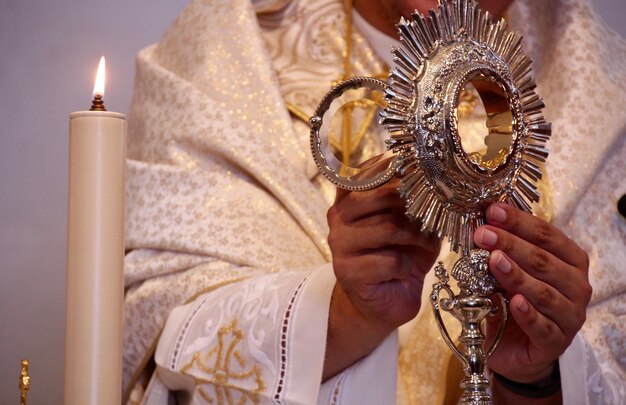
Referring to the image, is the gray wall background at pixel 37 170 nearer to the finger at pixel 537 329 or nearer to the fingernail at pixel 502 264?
the finger at pixel 537 329

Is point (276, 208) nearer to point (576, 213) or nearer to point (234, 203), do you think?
point (234, 203)

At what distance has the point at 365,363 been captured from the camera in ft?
4.16

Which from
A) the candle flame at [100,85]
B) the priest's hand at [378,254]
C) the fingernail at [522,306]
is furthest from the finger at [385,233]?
the candle flame at [100,85]

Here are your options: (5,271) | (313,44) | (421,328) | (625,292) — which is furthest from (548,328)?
(5,271)

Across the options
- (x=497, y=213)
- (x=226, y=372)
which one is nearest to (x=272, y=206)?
(x=226, y=372)

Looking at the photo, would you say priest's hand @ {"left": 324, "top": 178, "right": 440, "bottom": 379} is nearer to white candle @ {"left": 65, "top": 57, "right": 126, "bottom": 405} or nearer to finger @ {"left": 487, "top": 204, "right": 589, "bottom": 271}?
finger @ {"left": 487, "top": 204, "right": 589, "bottom": 271}

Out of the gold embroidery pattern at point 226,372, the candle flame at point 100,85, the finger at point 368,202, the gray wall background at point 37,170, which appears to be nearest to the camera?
the candle flame at point 100,85

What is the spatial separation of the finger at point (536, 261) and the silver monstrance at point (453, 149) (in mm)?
14

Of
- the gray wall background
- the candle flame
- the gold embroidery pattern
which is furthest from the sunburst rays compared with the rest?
the gray wall background

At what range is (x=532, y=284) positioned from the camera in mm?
1041

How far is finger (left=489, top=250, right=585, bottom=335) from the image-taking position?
3.17 ft

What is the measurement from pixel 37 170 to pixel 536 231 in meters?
1.23

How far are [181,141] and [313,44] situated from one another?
308mm

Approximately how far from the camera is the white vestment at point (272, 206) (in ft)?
4.24
